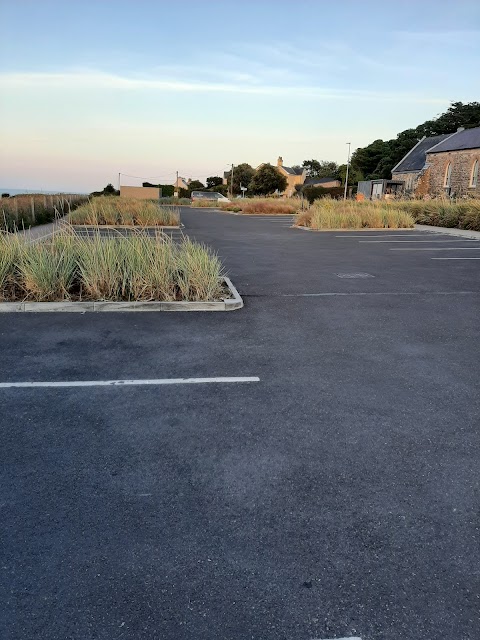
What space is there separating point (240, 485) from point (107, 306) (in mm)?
5594

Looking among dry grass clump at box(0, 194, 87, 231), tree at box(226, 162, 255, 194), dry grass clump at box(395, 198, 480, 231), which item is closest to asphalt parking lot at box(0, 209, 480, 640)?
dry grass clump at box(0, 194, 87, 231)

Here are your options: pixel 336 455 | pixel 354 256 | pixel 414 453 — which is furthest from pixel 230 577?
pixel 354 256

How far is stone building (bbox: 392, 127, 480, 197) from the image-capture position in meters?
49.7

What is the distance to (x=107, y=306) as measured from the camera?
8.47 m

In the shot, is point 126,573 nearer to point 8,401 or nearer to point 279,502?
point 279,502

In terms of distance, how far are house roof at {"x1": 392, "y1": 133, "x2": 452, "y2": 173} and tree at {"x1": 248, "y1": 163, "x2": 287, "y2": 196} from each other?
81.8 feet

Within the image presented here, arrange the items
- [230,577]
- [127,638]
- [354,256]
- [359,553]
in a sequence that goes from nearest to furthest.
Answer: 1. [127,638]
2. [230,577]
3. [359,553]
4. [354,256]

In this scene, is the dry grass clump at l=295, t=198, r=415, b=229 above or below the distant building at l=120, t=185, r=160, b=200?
below

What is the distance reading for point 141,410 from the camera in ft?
15.4

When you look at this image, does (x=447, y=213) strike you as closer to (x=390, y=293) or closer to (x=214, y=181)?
(x=390, y=293)

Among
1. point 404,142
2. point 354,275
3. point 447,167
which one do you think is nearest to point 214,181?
point 404,142

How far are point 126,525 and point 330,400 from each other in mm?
2488

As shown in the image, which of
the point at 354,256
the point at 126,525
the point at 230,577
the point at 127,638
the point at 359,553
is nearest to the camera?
the point at 127,638

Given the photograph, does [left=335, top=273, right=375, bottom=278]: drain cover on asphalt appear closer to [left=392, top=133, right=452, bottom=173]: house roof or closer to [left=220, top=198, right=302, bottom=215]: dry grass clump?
[left=220, top=198, right=302, bottom=215]: dry grass clump
